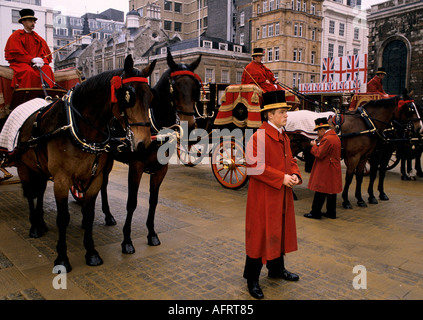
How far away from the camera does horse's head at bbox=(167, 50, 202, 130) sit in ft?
15.4

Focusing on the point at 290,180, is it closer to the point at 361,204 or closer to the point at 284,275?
the point at 284,275

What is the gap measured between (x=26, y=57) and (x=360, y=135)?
262 inches

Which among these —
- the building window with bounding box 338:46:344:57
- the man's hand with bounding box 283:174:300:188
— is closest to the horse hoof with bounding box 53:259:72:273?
the man's hand with bounding box 283:174:300:188

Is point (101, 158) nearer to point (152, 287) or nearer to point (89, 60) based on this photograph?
point (152, 287)

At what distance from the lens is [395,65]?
2503 centimetres

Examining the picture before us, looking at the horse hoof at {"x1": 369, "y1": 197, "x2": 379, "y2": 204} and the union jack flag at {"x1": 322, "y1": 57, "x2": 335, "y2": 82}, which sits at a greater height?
the union jack flag at {"x1": 322, "y1": 57, "x2": 335, "y2": 82}

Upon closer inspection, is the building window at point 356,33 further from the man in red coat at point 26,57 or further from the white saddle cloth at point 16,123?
the white saddle cloth at point 16,123

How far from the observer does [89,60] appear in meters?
60.1

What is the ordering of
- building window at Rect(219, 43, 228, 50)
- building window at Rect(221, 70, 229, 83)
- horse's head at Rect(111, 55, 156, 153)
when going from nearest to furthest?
1. horse's head at Rect(111, 55, 156, 153)
2. building window at Rect(221, 70, 229, 83)
3. building window at Rect(219, 43, 228, 50)

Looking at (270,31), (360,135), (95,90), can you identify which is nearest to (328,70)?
(270,31)

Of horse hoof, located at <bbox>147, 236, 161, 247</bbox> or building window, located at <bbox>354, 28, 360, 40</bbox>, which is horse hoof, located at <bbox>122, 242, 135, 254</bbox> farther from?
building window, located at <bbox>354, 28, 360, 40</bbox>

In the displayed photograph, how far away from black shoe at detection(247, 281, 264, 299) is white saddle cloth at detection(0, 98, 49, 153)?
3.77 metres

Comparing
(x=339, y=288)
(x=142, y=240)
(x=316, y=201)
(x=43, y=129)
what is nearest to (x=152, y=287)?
(x=142, y=240)

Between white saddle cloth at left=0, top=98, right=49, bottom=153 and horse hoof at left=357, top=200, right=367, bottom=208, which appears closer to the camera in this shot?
white saddle cloth at left=0, top=98, right=49, bottom=153
